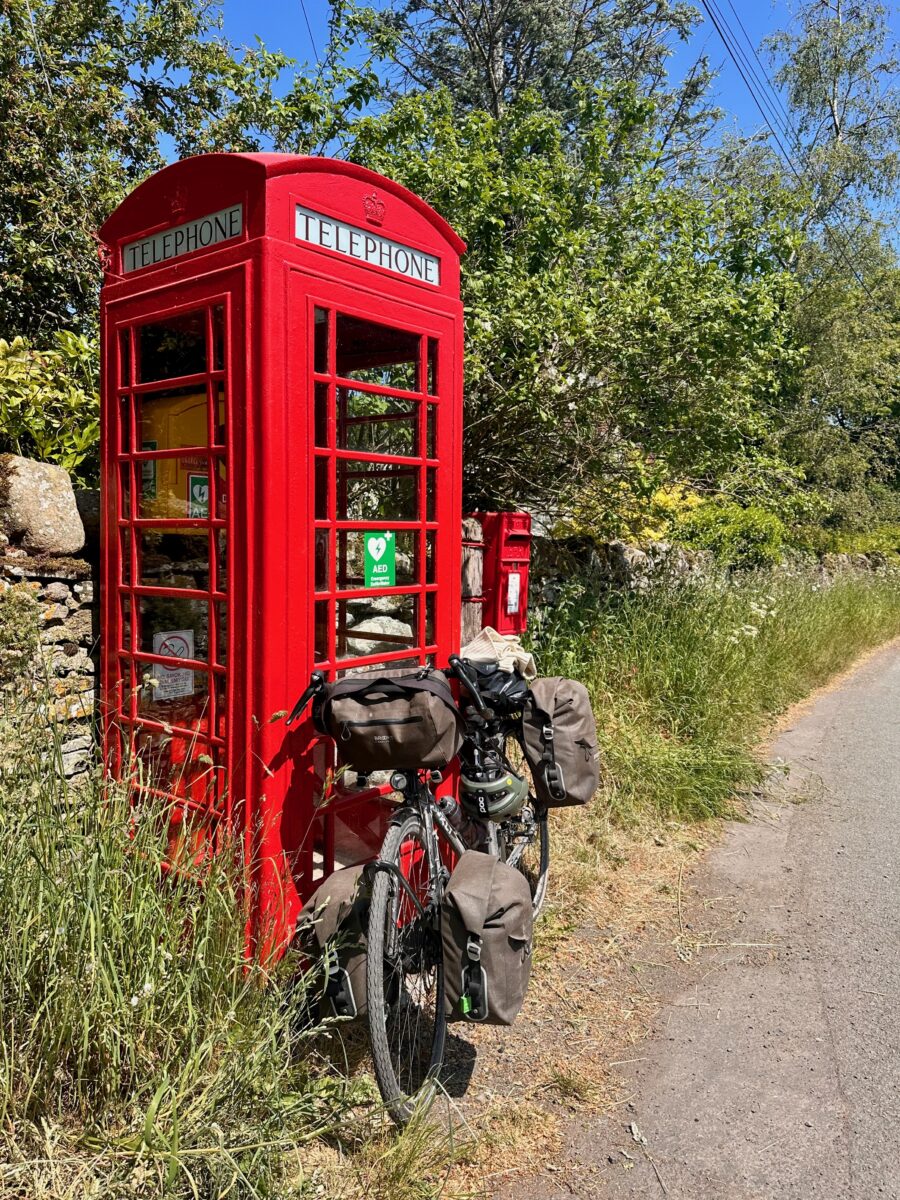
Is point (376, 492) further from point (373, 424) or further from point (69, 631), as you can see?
point (69, 631)

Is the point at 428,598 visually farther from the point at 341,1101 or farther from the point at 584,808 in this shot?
the point at 584,808

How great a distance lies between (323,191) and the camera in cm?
312

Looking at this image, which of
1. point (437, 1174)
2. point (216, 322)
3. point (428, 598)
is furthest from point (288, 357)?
point (437, 1174)

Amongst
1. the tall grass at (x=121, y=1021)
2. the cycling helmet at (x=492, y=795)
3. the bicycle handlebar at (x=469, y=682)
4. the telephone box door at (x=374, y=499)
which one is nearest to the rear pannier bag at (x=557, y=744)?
the cycling helmet at (x=492, y=795)

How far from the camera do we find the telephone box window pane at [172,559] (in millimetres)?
3436

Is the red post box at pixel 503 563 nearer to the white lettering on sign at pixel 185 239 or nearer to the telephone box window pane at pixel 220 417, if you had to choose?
the telephone box window pane at pixel 220 417

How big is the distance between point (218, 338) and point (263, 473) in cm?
60

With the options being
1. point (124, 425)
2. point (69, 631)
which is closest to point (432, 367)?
point (124, 425)

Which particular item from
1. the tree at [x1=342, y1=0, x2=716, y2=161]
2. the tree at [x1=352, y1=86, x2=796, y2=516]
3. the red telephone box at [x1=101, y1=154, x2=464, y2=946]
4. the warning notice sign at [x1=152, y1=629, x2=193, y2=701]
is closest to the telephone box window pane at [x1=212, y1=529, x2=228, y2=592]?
the red telephone box at [x1=101, y1=154, x2=464, y2=946]

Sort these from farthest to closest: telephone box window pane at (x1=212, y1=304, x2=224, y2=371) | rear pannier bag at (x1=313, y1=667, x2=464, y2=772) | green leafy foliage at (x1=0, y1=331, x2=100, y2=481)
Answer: green leafy foliage at (x1=0, y1=331, x2=100, y2=481)
telephone box window pane at (x1=212, y1=304, x2=224, y2=371)
rear pannier bag at (x1=313, y1=667, x2=464, y2=772)

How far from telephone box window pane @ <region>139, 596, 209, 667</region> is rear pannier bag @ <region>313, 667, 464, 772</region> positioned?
2.25ft

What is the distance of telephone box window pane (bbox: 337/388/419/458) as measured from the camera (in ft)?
12.6

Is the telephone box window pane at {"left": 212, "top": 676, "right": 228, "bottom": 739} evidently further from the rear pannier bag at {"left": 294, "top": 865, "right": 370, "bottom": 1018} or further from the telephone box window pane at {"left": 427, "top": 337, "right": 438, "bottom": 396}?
the telephone box window pane at {"left": 427, "top": 337, "right": 438, "bottom": 396}

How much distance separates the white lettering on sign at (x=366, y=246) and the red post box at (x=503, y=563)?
1.96 m
